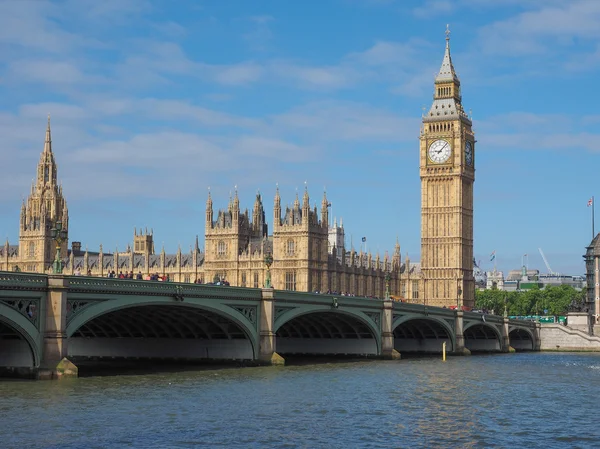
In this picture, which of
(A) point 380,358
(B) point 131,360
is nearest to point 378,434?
(B) point 131,360

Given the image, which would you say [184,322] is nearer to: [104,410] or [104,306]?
[104,306]

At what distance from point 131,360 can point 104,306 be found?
21348 millimetres

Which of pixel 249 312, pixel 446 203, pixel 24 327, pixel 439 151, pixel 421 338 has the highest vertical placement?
pixel 439 151

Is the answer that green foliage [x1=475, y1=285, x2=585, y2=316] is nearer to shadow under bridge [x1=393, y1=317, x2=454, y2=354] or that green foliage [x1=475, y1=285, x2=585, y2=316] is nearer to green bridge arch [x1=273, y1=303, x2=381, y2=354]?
shadow under bridge [x1=393, y1=317, x2=454, y2=354]

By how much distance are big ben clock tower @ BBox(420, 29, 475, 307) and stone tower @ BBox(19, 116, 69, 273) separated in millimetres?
53254

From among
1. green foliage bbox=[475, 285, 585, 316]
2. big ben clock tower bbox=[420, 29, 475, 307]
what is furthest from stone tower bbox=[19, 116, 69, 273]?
green foliage bbox=[475, 285, 585, 316]

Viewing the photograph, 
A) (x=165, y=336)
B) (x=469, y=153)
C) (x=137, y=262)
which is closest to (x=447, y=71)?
(x=469, y=153)

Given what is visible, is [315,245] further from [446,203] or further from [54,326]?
[54,326]

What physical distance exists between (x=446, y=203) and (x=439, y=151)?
7.41 m

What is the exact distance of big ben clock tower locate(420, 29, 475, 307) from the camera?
486 ft

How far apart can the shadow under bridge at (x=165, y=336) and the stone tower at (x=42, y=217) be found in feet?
278

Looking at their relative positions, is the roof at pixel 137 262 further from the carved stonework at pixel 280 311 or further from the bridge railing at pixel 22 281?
the bridge railing at pixel 22 281

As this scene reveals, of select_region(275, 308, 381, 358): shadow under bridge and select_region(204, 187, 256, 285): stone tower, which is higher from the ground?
select_region(204, 187, 256, 285): stone tower

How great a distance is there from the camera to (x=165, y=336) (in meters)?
73.5
